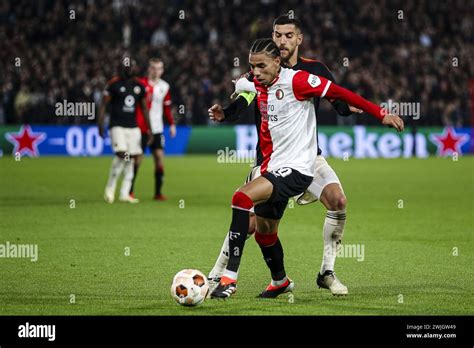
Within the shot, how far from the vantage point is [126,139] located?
17.4m

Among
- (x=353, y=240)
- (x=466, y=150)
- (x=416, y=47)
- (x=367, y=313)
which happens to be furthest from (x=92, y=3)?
(x=367, y=313)

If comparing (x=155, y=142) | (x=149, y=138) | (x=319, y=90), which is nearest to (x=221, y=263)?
(x=319, y=90)

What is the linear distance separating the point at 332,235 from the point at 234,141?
2100 cm

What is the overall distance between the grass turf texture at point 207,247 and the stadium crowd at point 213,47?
882 cm

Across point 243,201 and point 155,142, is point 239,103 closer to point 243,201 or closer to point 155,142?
point 243,201

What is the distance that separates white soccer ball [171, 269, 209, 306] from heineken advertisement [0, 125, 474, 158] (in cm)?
2135

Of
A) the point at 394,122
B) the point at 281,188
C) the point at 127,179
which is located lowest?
the point at 127,179

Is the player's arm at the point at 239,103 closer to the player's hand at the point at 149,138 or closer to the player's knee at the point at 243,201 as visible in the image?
the player's knee at the point at 243,201

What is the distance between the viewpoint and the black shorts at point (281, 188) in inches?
316

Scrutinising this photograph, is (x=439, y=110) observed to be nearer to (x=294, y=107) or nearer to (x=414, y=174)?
(x=414, y=174)

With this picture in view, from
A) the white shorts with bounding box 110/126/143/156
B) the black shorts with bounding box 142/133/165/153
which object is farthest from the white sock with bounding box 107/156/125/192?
the black shorts with bounding box 142/133/165/153

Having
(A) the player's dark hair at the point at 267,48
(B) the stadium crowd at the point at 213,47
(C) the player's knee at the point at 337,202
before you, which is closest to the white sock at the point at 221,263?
(C) the player's knee at the point at 337,202
